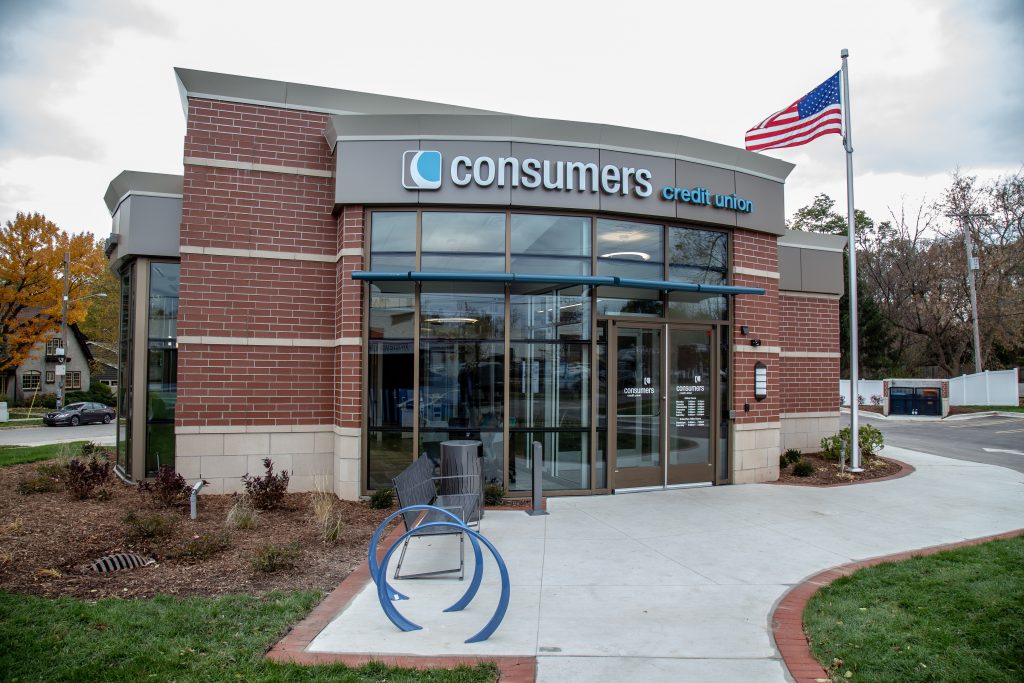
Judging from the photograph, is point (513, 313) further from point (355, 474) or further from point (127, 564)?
point (127, 564)

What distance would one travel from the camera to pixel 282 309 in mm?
9492

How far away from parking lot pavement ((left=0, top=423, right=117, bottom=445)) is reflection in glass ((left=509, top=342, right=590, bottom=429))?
1711 cm

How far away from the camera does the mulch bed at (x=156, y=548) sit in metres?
5.55

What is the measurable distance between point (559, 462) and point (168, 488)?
5.33m

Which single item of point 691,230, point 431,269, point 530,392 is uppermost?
point 691,230

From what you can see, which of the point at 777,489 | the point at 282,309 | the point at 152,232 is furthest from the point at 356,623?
the point at 152,232

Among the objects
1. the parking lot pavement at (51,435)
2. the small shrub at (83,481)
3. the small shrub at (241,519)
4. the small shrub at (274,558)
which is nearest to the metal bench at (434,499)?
the small shrub at (274,558)

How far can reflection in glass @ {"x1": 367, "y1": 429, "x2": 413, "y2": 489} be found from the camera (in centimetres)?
907

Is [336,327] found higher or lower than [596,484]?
higher

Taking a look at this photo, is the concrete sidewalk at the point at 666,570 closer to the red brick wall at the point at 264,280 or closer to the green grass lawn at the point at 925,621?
the green grass lawn at the point at 925,621

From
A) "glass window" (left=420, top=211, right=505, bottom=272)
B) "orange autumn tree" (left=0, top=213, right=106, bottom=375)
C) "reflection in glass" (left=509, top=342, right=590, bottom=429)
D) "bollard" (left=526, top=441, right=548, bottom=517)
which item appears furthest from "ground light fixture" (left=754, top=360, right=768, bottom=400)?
"orange autumn tree" (left=0, top=213, right=106, bottom=375)

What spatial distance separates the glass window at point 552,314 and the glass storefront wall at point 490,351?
1cm

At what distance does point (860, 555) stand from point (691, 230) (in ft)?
18.1

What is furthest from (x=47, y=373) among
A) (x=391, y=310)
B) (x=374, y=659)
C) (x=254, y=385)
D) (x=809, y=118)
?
(x=374, y=659)
